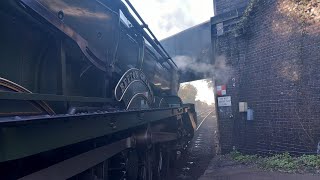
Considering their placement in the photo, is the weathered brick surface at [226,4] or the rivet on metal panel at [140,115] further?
the weathered brick surface at [226,4]

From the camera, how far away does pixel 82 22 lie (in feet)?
11.2

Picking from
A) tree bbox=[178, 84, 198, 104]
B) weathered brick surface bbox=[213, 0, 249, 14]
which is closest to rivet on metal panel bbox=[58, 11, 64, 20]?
weathered brick surface bbox=[213, 0, 249, 14]

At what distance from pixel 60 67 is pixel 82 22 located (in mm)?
669

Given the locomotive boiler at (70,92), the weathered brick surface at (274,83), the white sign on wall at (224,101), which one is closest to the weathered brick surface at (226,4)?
the weathered brick surface at (274,83)

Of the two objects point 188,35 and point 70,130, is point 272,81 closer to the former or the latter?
point 188,35

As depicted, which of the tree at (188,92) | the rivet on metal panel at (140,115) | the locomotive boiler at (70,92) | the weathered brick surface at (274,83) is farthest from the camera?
the tree at (188,92)

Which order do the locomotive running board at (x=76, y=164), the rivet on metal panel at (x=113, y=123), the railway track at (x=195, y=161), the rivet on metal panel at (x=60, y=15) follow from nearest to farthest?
the locomotive running board at (x=76, y=164), the rivet on metal panel at (x=60, y=15), the rivet on metal panel at (x=113, y=123), the railway track at (x=195, y=161)

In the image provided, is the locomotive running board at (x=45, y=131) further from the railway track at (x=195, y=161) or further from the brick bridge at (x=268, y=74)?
the brick bridge at (x=268, y=74)

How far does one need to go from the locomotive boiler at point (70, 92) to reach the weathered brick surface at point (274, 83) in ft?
14.4

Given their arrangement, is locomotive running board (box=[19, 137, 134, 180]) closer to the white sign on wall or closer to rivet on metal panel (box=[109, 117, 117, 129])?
rivet on metal panel (box=[109, 117, 117, 129])

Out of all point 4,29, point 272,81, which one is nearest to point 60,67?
point 4,29

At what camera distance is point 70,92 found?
139 inches

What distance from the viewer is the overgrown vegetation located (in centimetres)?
680

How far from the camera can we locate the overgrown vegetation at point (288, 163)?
268 inches
